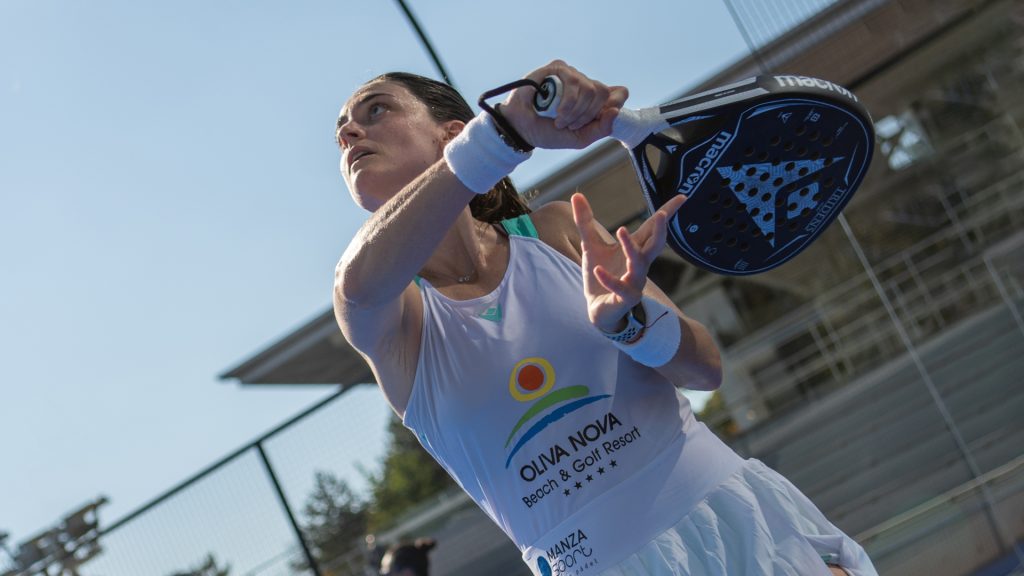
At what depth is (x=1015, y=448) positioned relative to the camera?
474 cm

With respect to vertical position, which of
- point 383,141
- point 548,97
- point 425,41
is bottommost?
point 548,97

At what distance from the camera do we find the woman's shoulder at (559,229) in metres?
1.54

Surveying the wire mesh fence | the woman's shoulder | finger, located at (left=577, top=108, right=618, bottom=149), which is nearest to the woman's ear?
the woman's shoulder

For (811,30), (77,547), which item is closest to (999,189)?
(811,30)

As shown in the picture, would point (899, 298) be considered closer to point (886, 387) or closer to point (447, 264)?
point (886, 387)

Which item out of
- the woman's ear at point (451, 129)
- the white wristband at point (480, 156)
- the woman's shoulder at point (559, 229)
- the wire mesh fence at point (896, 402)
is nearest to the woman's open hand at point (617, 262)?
the white wristband at point (480, 156)

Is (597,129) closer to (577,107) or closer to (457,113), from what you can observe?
(577,107)

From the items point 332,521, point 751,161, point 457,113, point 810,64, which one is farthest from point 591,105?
point 332,521

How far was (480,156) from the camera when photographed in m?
1.10

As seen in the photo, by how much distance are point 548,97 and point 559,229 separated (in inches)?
19.0

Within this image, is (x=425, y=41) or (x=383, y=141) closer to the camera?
(x=383, y=141)

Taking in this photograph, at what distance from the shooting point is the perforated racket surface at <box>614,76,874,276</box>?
1.27 m

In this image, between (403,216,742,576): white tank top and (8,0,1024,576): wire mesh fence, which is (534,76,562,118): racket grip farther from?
(8,0,1024,576): wire mesh fence

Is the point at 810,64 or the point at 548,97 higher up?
the point at 810,64
